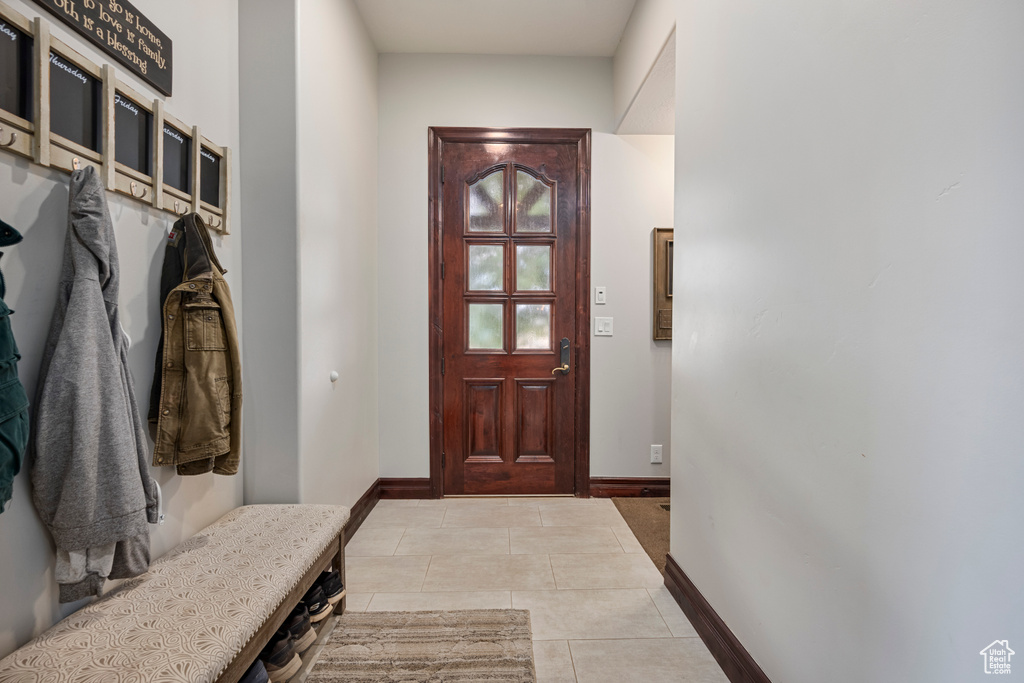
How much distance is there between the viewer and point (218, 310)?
1.58 metres

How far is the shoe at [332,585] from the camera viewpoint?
1766mm

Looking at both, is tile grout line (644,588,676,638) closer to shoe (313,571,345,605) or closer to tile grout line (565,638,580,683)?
tile grout line (565,638,580,683)

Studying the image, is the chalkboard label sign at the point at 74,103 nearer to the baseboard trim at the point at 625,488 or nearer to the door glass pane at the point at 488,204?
the door glass pane at the point at 488,204

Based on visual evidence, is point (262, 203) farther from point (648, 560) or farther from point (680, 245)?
point (648, 560)

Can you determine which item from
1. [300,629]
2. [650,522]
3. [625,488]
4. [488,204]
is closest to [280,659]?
[300,629]

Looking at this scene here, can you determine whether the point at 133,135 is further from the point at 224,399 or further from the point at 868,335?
the point at 868,335

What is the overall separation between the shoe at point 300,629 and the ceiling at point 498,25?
114 inches

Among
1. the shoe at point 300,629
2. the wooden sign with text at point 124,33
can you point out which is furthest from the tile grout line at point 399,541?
the wooden sign with text at point 124,33

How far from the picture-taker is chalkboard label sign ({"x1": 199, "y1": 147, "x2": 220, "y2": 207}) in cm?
171

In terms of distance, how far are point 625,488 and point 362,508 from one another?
165cm

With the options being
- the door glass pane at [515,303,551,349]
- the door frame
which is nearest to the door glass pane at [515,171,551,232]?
the door frame

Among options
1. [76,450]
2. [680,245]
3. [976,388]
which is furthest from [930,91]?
[76,450]

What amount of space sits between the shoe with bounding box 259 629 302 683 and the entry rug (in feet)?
0.26

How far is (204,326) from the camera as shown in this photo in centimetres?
152
